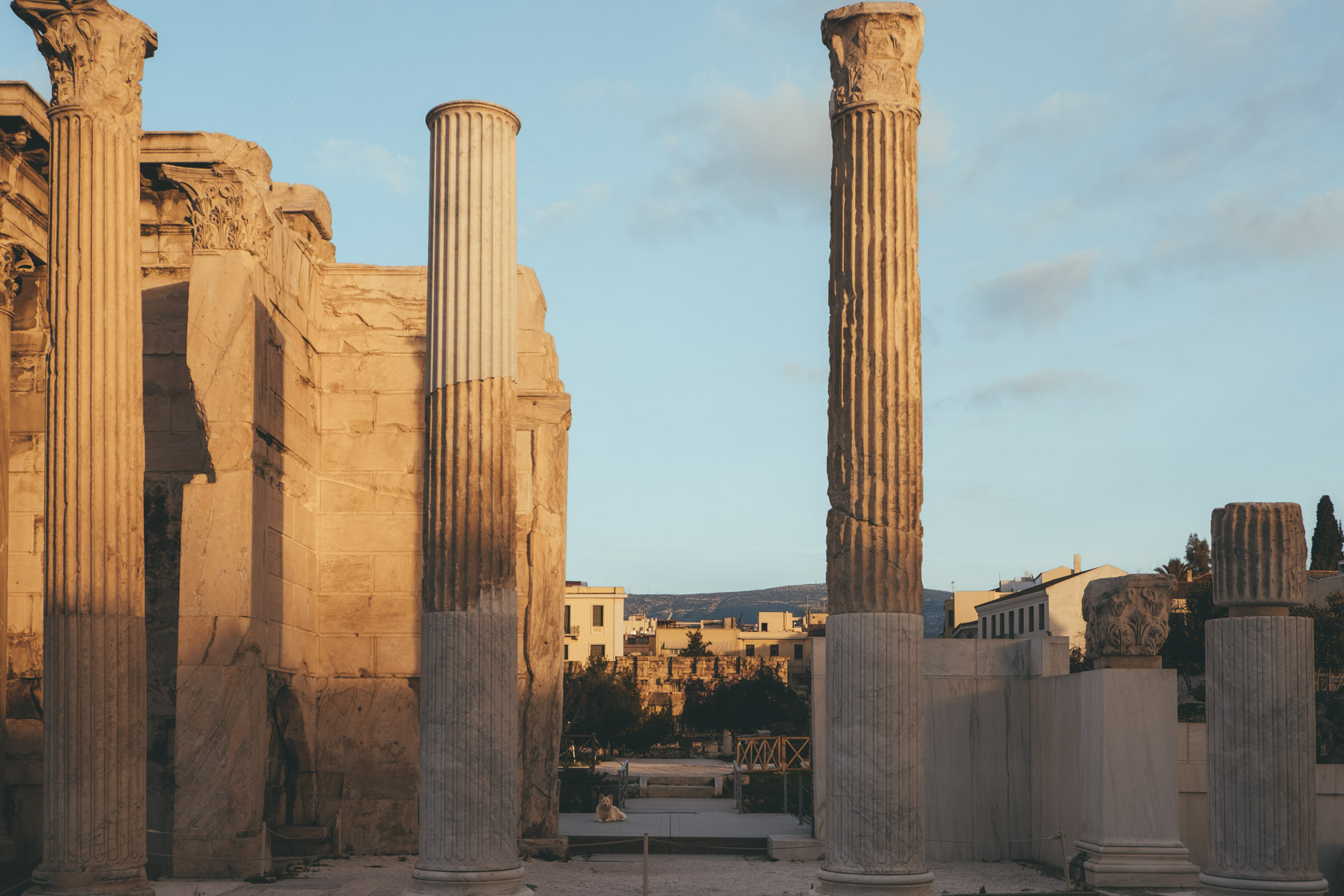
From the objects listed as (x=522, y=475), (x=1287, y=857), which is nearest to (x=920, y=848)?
(x=1287, y=857)

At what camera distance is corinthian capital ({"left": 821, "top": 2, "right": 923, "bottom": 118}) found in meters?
11.9

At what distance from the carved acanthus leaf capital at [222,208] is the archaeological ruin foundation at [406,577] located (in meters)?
0.04

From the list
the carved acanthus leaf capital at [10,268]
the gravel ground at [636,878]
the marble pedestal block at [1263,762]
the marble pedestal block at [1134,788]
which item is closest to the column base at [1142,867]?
the marble pedestal block at [1134,788]

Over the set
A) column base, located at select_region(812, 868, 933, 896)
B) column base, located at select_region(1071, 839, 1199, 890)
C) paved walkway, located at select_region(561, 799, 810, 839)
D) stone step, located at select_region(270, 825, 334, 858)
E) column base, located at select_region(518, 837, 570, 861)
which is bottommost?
paved walkway, located at select_region(561, 799, 810, 839)

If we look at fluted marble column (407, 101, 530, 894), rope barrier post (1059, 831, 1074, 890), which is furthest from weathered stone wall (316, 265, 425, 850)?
rope barrier post (1059, 831, 1074, 890)

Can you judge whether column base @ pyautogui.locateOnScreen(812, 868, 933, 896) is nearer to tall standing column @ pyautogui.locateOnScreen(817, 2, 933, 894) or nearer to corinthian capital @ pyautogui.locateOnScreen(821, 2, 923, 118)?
tall standing column @ pyautogui.locateOnScreen(817, 2, 933, 894)

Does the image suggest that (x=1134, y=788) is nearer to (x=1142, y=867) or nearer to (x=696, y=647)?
(x=1142, y=867)

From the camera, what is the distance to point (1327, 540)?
68.9 meters

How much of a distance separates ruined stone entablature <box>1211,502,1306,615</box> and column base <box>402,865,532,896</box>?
7504mm

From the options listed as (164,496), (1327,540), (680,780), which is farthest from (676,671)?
(164,496)

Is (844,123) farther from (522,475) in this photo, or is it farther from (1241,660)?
(522,475)

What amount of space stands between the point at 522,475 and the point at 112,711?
7.31 meters

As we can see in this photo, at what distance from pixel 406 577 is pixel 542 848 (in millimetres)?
4085

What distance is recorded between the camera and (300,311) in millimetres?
18438
